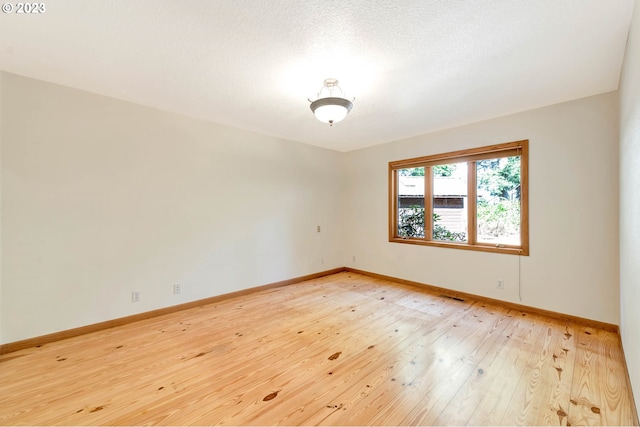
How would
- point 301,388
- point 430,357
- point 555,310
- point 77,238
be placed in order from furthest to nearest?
point 555,310 → point 77,238 → point 430,357 → point 301,388

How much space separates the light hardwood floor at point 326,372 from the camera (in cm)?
165

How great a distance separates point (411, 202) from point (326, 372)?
3343 millimetres

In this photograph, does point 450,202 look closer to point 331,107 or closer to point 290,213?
point 290,213

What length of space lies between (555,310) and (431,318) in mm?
1461

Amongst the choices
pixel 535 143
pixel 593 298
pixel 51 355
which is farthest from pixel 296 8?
pixel 593 298

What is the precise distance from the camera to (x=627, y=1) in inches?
61.4

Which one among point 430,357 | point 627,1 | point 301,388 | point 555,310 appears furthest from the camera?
point 555,310

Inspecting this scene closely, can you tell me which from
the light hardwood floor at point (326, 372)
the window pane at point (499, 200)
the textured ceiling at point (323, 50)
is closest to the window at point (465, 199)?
the window pane at point (499, 200)

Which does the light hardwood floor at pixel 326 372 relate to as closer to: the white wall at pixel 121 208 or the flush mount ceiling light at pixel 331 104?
the white wall at pixel 121 208

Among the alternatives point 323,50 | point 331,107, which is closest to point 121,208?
point 331,107

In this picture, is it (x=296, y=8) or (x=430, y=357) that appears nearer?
(x=296, y=8)

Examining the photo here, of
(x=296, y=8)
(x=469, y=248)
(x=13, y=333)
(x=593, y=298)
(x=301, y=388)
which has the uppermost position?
(x=296, y=8)

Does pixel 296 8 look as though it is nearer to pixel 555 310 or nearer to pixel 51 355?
pixel 51 355

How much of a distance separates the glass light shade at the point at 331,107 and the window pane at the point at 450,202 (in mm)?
2431
